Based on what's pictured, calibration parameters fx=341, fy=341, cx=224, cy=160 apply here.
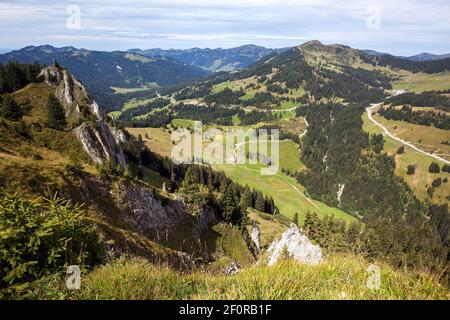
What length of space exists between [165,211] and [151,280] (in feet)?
161

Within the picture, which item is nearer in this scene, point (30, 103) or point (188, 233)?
point (188, 233)

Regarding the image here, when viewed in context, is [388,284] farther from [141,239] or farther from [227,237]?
[227,237]

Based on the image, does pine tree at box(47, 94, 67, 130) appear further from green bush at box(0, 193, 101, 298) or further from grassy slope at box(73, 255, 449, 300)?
grassy slope at box(73, 255, 449, 300)

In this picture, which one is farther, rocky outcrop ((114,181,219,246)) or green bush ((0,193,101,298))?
rocky outcrop ((114,181,219,246))

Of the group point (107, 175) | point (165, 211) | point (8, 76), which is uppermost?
point (8, 76)

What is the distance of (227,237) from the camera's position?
67875mm

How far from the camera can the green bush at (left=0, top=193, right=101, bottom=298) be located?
7480 millimetres

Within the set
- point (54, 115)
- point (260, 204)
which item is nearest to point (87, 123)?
point (54, 115)

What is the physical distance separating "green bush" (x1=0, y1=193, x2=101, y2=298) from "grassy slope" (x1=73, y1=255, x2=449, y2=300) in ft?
4.17

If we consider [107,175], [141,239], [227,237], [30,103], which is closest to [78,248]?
[141,239]

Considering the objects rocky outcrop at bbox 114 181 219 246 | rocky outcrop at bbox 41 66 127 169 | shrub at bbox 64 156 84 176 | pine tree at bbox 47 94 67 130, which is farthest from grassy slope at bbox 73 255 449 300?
pine tree at bbox 47 94 67 130

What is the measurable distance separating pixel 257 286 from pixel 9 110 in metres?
66.4

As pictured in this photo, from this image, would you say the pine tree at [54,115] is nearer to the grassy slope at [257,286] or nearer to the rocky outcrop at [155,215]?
the rocky outcrop at [155,215]
